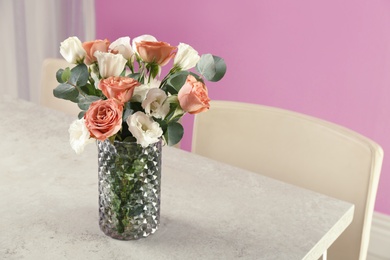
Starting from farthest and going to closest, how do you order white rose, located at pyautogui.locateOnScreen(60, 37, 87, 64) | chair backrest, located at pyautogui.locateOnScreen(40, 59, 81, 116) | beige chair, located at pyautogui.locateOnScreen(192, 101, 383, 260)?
chair backrest, located at pyautogui.locateOnScreen(40, 59, 81, 116) < beige chair, located at pyautogui.locateOnScreen(192, 101, 383, 260) < white rose, located at pyautogui.locateOnScreen(60, 37, 87, 64)

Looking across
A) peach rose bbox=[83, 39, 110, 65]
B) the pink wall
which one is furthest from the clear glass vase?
the pink wall

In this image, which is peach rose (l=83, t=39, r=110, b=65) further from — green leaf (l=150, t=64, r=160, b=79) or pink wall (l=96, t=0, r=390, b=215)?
pink wall (l=96, t=0, r=390, b=215)

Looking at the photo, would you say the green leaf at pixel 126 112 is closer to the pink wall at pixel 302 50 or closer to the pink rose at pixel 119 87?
the pink rose at pixel 119 87

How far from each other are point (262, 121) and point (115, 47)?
0.65 meters

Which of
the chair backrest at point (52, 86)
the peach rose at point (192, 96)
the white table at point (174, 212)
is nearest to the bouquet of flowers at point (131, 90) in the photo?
the peach rose at point (192, 96)

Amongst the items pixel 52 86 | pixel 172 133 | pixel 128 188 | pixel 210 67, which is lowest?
pixel 52 86

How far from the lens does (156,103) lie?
1.07 meters

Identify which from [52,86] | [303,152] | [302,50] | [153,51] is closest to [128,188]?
[153,51]

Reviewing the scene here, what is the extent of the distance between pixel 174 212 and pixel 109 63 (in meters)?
0.37

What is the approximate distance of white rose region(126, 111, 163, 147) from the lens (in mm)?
1038

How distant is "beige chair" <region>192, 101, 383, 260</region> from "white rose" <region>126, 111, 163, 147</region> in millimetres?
627

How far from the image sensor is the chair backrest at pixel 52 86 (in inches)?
82.7

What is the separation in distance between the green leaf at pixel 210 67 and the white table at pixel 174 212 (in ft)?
1.04

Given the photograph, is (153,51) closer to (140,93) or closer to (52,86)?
(140,93)
